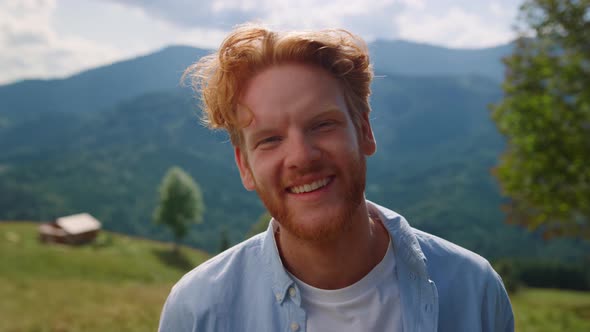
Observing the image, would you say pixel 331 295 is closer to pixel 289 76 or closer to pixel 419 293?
pixel 419 293

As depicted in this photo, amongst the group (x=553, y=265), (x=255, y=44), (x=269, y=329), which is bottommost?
(x=553, y=265)

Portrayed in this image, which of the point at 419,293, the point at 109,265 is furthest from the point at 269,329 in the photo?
the point at 109,265


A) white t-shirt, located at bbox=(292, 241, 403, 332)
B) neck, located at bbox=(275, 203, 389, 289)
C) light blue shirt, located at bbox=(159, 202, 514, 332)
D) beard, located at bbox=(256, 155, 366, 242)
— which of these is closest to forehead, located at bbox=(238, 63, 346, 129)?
beard, located at bbox=(256, 155, 366, 242)

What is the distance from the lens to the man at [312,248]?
312 cm

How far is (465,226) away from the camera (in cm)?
19012

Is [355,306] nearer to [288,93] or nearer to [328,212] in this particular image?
[328,212]

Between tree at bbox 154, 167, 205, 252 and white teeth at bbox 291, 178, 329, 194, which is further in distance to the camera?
tree at bbox 154, 167, 205, 252

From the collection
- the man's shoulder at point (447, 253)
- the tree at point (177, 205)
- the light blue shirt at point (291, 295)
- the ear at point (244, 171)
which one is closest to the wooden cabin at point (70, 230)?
the tree at point (177, 205)

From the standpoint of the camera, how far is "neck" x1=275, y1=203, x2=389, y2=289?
3229 millimetres

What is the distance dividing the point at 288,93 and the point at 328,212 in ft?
2.72

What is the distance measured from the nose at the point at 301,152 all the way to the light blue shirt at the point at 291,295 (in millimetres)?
624

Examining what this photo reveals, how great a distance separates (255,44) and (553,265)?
90871 mm

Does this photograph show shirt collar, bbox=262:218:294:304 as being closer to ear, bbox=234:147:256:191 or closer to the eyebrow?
ear, bbox=234:147:256:191

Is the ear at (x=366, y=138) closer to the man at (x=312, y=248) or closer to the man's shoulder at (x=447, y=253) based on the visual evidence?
the man at (x=312, y=248)
